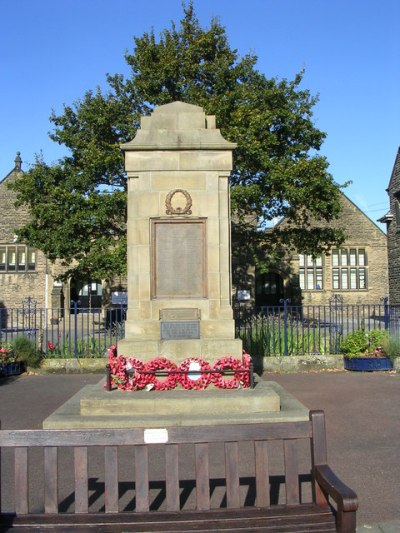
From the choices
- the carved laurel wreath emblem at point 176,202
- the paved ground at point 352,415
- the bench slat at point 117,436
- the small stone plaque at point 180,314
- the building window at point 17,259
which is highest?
the building window at point 17,259

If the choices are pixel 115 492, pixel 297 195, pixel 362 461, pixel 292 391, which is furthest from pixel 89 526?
pixel 297 195

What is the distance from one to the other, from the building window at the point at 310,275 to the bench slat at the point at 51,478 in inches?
1383

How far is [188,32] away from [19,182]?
29.8ft

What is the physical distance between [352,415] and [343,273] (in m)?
31.6

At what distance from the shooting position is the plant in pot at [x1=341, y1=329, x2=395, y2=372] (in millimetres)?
12445

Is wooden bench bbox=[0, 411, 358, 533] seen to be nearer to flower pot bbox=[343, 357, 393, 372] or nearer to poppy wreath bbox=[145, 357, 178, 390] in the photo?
poppy wreath bbox=[145, 357, 178, 390]

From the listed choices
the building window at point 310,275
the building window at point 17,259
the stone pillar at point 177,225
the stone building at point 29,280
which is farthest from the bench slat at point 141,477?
the building window at point 310,275

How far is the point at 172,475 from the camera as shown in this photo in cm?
338

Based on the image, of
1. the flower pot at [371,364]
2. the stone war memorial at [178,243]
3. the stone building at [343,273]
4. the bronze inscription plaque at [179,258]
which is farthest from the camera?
the stone building at [343,273]

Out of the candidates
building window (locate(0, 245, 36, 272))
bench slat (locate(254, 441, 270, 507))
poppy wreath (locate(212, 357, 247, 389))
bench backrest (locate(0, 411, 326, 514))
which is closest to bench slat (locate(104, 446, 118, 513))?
bench backrest (locate(0, 411, 326, 514))

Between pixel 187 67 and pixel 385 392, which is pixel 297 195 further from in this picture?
pixel 385 392

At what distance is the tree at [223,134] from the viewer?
19.0 meters

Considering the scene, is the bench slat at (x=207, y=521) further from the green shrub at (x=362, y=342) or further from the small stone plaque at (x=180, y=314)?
the green shrub at (x=362, y=342)

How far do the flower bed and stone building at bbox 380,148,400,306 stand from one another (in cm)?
2674
